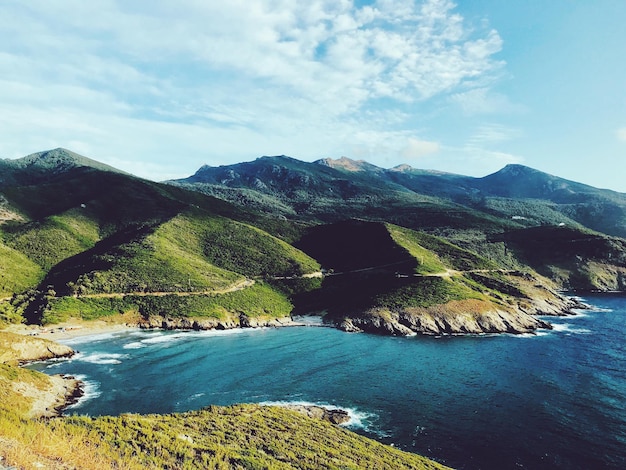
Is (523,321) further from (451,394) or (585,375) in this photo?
(451,394)

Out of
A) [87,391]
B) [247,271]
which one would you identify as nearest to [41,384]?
[87,391]

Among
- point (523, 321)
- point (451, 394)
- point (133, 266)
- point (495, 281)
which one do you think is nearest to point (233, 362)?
point (451, 394)

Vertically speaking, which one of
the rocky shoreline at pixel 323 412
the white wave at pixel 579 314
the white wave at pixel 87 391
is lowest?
the white wave at pixel 579 314

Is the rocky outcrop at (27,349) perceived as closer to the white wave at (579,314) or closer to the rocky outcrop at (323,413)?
the rocky outcrop at (323,413)

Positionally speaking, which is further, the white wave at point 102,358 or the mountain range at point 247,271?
the mountain range at point 247,271

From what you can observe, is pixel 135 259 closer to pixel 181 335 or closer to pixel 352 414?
pixel 181 335

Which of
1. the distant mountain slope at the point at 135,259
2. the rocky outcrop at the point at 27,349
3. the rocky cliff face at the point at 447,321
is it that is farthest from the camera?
the distant mountain slope at the point at 135,259

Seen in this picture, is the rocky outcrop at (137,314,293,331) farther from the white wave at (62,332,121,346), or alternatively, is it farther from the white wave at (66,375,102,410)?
the white wave at (66,375,102,410)

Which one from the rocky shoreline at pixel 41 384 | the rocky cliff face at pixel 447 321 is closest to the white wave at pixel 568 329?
the rocky cliff face at pixel 447 321
